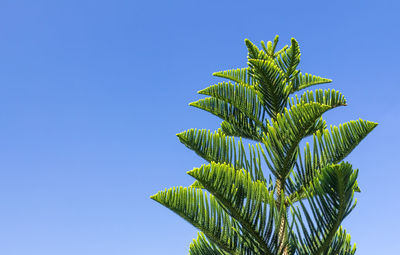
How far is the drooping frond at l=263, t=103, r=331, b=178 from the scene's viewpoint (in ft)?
13.5

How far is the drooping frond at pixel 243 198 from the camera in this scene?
147 inches

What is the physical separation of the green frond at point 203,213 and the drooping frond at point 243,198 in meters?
0.17

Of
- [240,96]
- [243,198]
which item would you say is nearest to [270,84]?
[240,96]

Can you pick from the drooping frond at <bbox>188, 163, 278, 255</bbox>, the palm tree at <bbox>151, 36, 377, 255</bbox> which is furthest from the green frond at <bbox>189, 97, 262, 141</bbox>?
the drooping frond at <bbox>188, 163, 278, 255</bbox>

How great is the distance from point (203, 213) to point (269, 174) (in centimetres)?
105

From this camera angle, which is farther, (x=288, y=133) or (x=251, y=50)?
(x=251, y=50)

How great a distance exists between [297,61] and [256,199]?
226cm

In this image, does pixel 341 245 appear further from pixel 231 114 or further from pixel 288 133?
pixel 231 114

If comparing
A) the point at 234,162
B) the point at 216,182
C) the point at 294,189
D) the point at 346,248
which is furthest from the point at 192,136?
the point at 346,248

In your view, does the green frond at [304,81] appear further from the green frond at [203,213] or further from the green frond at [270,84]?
the green frond at [203,213]

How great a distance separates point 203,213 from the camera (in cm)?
408

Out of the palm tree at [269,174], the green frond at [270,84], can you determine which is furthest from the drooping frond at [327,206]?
the green frond at [270,84]

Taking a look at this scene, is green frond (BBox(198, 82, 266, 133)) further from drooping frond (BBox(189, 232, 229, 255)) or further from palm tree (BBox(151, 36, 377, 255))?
drooping frond (BBox(189, 232, 229, 255))

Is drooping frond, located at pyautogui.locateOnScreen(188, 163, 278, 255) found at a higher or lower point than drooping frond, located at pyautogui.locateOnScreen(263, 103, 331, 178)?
lower
